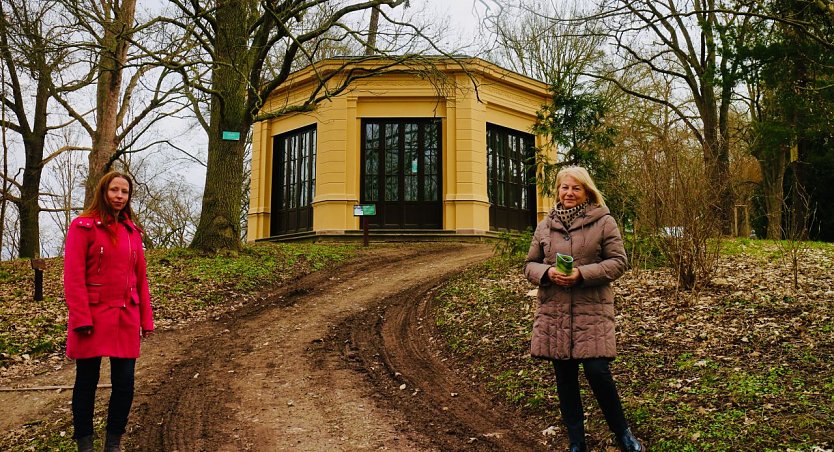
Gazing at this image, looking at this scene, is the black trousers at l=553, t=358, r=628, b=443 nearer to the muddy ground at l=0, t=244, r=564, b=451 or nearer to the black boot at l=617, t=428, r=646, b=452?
the black boot at l=617, t=428, r=646, b=452

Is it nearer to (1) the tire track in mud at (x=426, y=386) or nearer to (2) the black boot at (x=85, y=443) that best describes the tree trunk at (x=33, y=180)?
(1) the tire track in mud at (x=426, y=386)

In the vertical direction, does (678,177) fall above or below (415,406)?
above

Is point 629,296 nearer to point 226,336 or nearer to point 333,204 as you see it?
point 226,336

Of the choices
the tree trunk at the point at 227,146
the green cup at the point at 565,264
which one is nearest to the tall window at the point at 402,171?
the tree trunk at the point at 227,146

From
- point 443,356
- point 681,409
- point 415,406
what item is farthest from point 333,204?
point 681,409

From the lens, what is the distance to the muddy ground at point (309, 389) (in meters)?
4.54

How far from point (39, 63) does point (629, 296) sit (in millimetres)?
11269

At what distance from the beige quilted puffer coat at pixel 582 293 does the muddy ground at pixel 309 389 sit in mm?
994

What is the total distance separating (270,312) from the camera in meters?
9.23

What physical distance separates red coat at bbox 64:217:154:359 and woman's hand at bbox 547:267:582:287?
277cm

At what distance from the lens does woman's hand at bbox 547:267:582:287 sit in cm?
372

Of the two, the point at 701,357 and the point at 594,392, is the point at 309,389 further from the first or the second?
the point at 701,357

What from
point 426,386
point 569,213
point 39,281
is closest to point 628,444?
point 569,213

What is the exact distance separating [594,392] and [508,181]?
51.8 ft
